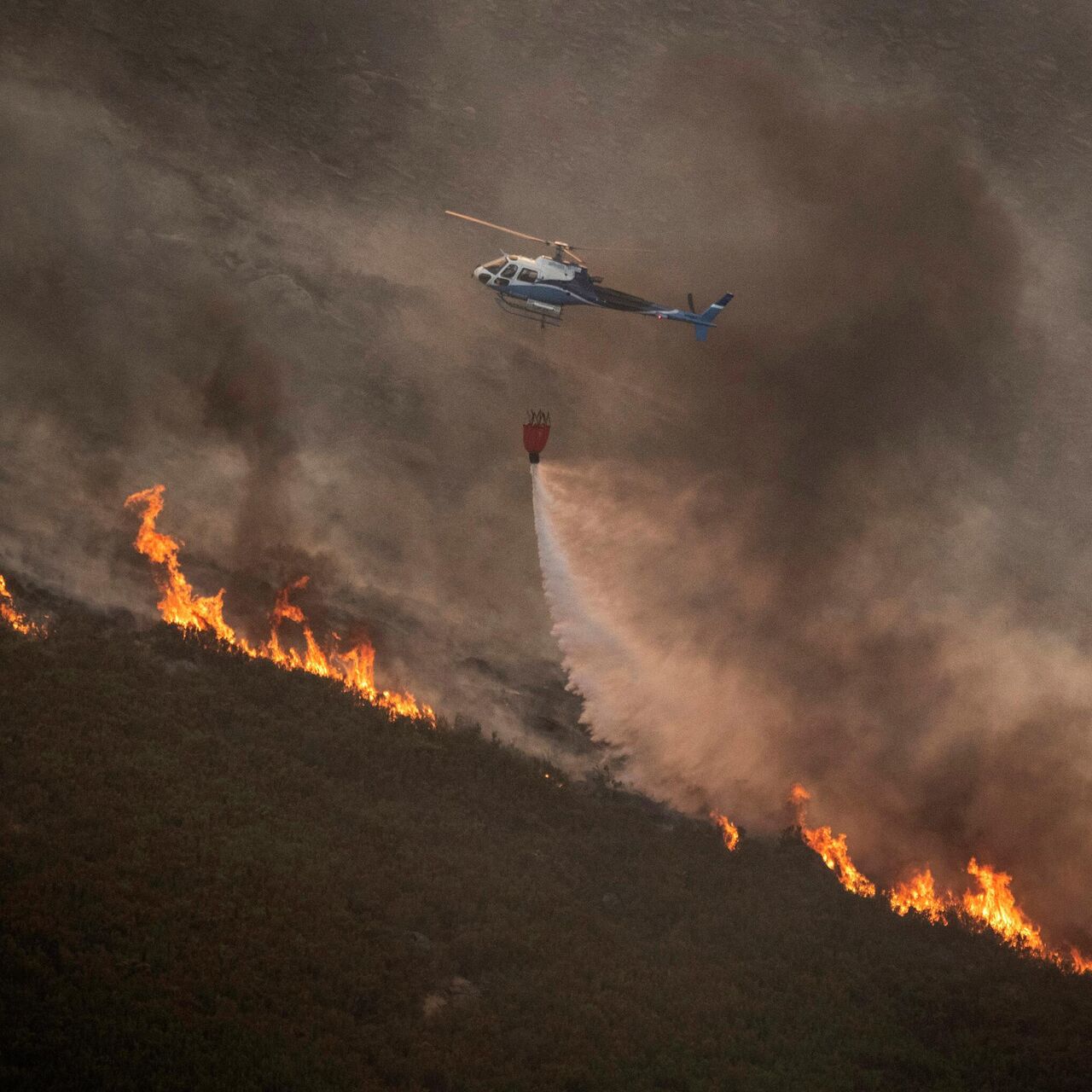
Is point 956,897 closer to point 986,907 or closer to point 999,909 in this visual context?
point 986,907

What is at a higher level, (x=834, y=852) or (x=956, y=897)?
(x=956, y=897)

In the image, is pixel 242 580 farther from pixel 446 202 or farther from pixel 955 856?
pixel 955 856

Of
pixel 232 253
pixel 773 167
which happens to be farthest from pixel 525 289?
pixel 773 167

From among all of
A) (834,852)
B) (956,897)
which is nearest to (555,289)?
(834,852)

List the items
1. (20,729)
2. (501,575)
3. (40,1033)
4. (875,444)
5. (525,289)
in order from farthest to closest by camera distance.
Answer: (875,444), (501,575), (525,289), (20,729), (40,1033)

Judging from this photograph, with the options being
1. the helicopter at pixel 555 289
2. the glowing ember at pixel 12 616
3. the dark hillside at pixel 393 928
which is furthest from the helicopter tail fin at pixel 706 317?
the glowing ember at pixel 12 616

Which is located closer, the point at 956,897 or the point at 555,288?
the point at 956,897

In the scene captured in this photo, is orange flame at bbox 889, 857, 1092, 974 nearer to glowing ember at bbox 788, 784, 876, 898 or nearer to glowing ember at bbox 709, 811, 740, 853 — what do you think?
glowing ember at bbox 788, 784, 876, 898
